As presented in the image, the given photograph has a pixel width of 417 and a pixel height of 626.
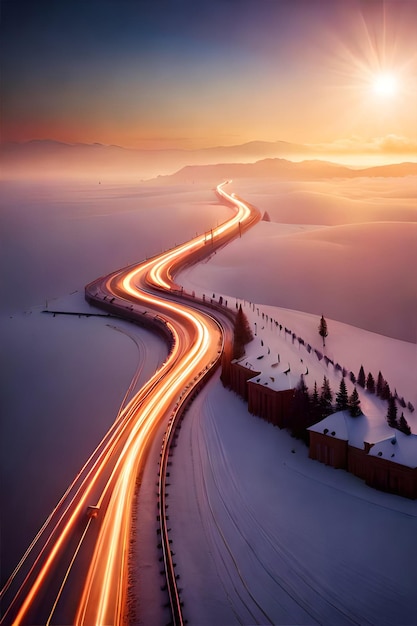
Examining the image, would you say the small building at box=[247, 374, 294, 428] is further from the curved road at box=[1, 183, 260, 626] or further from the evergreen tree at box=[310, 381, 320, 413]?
the curved road at box=[1, 183, 260, 626]

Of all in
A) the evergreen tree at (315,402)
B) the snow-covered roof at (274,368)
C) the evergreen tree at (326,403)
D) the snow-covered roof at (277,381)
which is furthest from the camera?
the snow-covered roof at (274,368)

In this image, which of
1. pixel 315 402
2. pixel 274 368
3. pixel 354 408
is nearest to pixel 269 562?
pixel 354 408

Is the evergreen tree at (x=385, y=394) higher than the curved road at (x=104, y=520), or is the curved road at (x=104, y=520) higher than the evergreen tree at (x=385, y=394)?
the evergreen tree at (x=385, y=394)

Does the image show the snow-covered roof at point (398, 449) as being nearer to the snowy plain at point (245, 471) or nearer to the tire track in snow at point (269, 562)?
the snowy plain at point (245, 471)

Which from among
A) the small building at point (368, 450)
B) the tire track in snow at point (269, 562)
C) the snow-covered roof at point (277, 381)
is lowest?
the tire track in snow at point (269, 562)

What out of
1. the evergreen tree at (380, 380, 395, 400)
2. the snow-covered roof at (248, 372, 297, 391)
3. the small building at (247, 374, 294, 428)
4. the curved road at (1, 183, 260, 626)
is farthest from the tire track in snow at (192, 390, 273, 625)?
the evergreen tree at (380, 380, 395, 400)

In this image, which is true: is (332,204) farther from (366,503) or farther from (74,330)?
(366,503)

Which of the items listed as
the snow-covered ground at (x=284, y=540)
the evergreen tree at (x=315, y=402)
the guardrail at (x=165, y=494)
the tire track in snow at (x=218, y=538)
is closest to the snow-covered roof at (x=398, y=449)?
the snow-covered ground at (x=284, y=540)

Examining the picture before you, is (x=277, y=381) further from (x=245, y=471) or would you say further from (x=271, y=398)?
(x=245, y=471)
